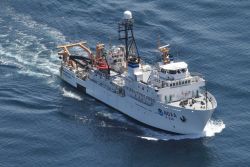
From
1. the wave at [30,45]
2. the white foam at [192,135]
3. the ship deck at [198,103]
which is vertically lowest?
the white foam at [192,135]

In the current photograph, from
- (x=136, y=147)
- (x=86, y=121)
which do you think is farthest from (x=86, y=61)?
(x=136, y=147)

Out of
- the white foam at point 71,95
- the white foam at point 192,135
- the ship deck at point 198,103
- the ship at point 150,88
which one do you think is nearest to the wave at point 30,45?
the white foam at point 71,95

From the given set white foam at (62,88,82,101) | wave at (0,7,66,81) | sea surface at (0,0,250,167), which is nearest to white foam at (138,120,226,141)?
sea surface at (0,0,250,167)

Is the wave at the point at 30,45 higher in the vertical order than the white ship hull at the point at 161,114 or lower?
higher

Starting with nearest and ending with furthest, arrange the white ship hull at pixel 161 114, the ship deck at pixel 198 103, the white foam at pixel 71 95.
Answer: the white ship hull at pixel 161 114
the ship deck at pixel 198 103
the white foam at pixel 71 95

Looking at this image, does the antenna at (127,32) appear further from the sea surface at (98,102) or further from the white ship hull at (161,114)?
the sea surface at (98,102)

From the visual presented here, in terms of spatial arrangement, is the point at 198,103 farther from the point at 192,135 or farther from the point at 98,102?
the point at 98,102

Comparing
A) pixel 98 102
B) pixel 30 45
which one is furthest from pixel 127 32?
pixel 30 45

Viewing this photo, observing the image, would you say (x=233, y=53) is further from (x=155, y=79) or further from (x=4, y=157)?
(x=4, y=157)
